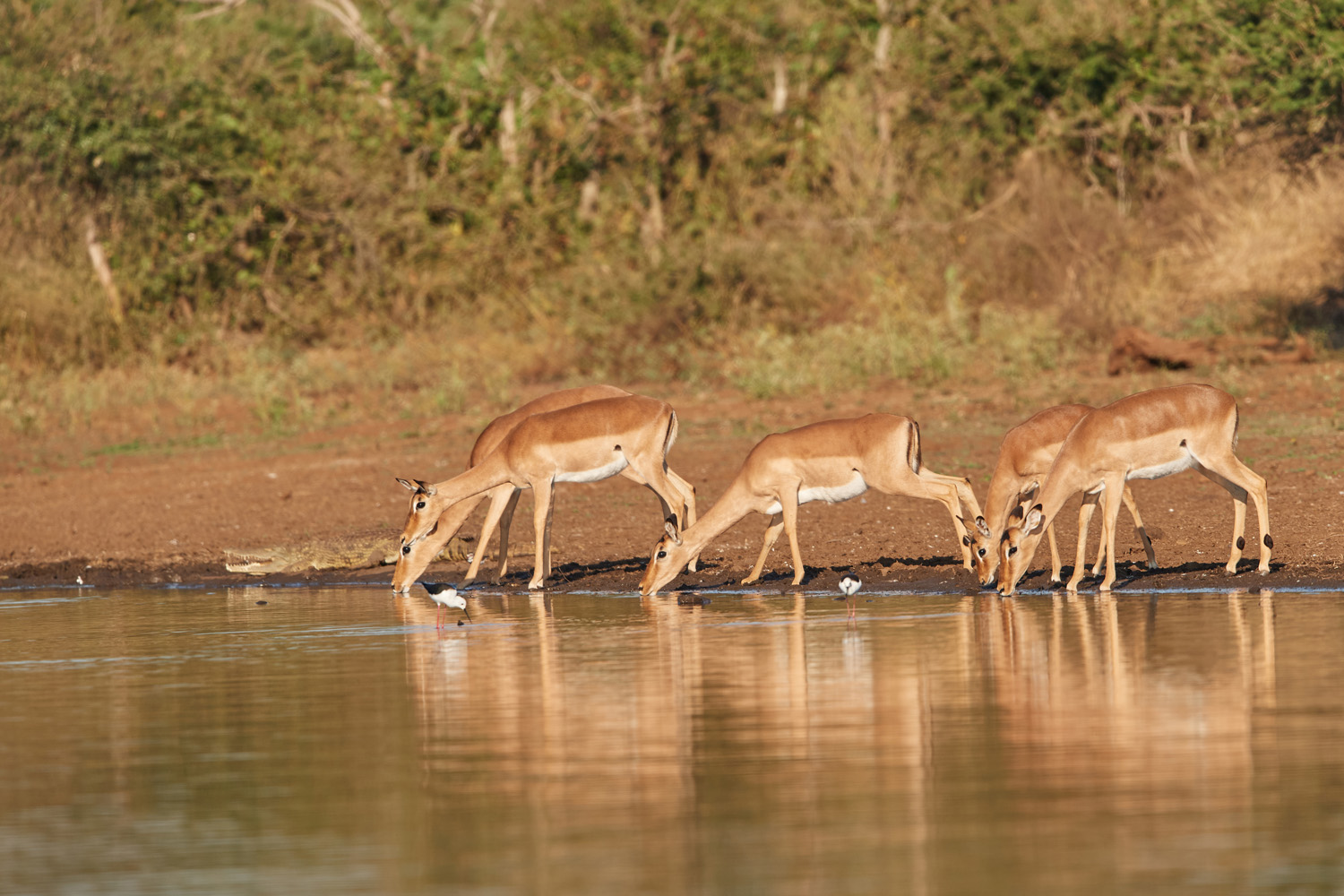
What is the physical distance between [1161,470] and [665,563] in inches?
131

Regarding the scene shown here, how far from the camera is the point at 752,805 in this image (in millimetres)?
6547

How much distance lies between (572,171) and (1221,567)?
20.2 metres

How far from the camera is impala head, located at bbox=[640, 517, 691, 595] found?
515 inches

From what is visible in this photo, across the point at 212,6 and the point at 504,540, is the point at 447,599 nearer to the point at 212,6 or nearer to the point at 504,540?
the point at 504,540

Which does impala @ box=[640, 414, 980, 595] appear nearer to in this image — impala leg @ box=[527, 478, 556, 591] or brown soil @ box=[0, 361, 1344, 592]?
brown soil @ box=[0, 361, 1344, 592]

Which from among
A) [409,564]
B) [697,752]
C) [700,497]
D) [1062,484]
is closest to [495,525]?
[409,564]

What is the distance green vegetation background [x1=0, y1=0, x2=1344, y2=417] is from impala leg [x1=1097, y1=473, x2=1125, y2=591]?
12.4 m

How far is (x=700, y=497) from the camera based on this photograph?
56.1 feet

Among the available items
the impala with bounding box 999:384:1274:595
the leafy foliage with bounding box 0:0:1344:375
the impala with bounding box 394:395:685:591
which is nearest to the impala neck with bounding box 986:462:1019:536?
the impala with bounding box 999:384:1274:595

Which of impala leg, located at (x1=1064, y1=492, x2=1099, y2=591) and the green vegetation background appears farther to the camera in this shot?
the green vegetation background

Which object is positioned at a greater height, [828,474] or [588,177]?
[588,177]

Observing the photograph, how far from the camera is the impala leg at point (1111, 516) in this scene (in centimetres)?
1221

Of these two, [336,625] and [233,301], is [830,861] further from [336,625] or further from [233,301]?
[233,301]

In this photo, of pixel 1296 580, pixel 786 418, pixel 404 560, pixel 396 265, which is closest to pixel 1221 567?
pixel 1296 580
